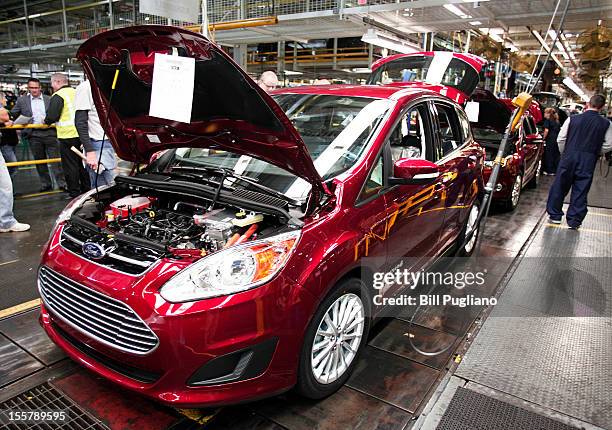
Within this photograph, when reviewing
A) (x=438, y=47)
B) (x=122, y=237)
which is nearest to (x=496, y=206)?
(x=122, y=237)

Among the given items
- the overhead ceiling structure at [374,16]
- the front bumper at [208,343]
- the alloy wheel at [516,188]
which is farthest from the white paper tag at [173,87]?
the alloy wheel at [516,188]

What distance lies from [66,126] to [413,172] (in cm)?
530

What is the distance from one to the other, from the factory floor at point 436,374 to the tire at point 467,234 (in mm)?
361

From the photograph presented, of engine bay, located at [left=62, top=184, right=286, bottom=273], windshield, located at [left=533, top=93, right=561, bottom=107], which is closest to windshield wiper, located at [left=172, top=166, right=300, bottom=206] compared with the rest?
engine bay, located at [left=62, top=184, right=286, bottom=273]

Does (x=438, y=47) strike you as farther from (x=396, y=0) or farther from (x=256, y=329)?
(x=256, y=329)

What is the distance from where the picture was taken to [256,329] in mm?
1770

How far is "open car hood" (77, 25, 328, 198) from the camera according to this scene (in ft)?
6.02

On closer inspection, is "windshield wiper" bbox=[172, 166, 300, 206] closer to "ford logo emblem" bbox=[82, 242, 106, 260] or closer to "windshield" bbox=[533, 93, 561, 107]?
"ford logo emblem" bbox=[82, 242, 106, 260]

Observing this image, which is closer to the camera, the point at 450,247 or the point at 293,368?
the point at 293,368

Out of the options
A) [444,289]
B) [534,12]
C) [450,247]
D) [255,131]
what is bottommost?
[444,289]

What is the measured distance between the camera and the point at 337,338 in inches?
85.7

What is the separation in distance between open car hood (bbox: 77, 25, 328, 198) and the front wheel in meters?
2.47

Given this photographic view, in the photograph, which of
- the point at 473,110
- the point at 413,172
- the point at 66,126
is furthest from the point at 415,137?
the point at 66,126

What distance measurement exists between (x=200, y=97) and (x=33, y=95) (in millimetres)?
6546
